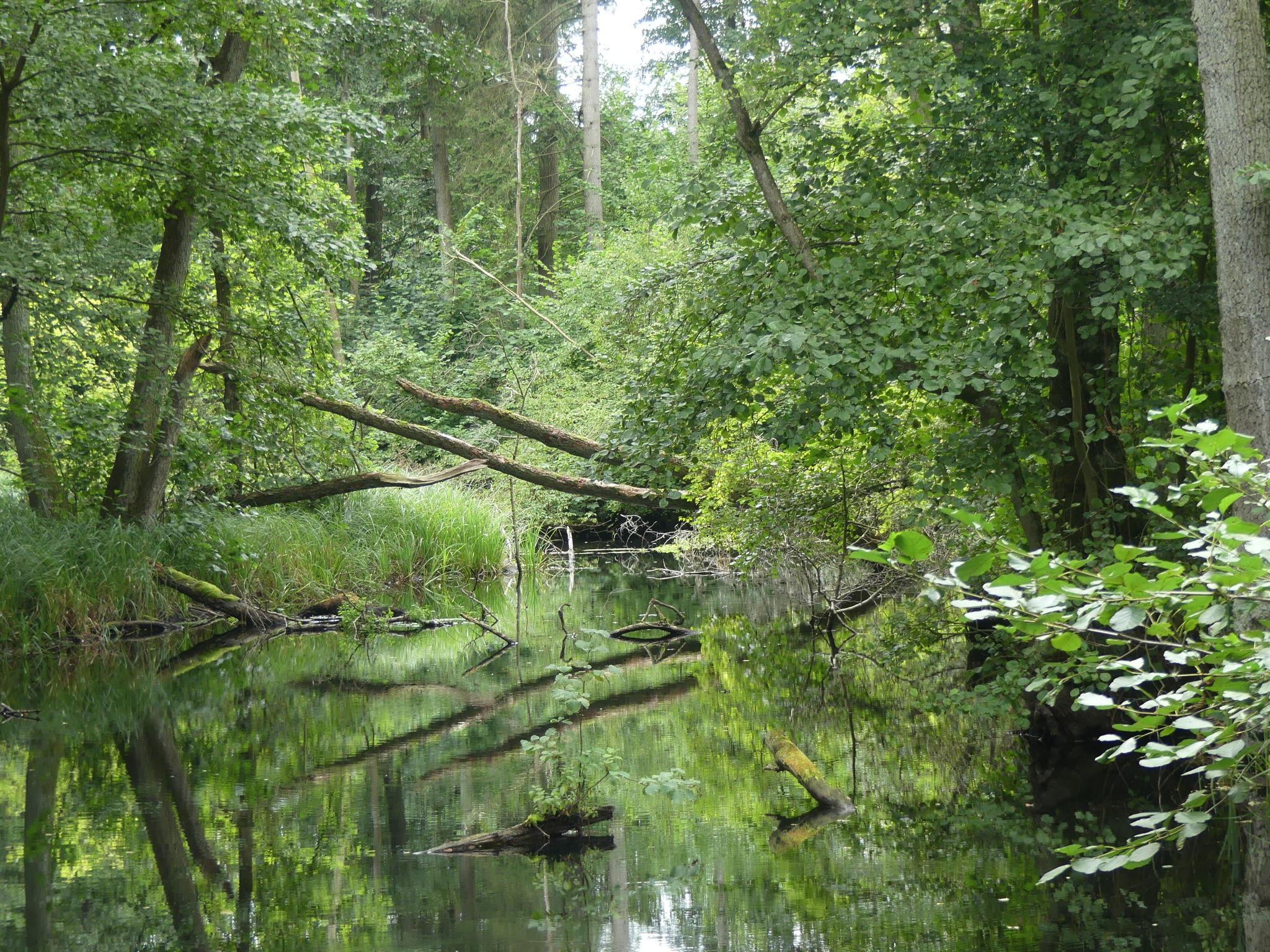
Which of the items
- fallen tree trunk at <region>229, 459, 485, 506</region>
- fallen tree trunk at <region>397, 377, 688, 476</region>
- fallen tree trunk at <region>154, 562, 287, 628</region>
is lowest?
fallen tree trunk at <region>154, 562, 287, 628</region>

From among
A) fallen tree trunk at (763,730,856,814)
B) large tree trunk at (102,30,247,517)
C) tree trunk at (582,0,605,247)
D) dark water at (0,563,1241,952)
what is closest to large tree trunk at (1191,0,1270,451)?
dark water at (0,563,1241,952)

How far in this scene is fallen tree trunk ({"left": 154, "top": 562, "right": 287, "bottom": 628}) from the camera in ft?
39.3

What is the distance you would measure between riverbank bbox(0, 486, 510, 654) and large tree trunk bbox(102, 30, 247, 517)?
0.46 meters

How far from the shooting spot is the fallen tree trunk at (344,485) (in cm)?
1349

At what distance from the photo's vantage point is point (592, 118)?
2592 centimetres

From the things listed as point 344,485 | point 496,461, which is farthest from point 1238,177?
point 344,485

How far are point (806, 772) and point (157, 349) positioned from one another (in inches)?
283

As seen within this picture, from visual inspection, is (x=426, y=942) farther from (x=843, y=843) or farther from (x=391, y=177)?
(x=391, y=177)

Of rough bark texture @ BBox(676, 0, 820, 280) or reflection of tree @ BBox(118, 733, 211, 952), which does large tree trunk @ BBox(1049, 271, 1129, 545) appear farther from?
reflection of tree @ BBox(118, 733, 211, 952)

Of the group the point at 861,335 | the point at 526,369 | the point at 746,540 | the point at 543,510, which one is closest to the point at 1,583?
the point at 746,540

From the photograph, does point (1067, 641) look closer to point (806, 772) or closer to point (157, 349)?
point (806, 772)

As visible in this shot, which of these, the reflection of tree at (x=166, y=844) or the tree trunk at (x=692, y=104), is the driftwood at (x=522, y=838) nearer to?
the reflection of tree at (x=166, y=844)

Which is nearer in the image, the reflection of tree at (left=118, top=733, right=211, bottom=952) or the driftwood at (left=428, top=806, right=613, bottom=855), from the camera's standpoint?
the reflection of tree at (left=118, top=733, right=211, bottom=952)

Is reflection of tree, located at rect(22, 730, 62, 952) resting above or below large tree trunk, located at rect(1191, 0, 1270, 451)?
below
